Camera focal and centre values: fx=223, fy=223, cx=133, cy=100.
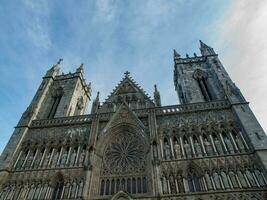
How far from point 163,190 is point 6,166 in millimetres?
12531

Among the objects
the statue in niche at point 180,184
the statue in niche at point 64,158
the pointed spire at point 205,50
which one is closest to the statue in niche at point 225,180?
the statue in niche at point 180,184

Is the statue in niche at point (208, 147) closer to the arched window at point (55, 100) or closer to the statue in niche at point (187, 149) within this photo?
the statue in niche at point (187, 149)

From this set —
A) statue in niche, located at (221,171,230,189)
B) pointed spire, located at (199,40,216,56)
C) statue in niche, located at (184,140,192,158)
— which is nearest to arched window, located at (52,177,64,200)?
statue in niche, located at (184,140,192,158)

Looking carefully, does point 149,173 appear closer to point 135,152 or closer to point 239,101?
point 135,152

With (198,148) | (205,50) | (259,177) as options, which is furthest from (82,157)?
(205,50)

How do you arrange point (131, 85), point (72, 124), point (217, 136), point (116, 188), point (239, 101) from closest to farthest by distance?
point (116, 188) → point (217, 136) → point (239, 101) → point (72, 124) → point (131, 85)

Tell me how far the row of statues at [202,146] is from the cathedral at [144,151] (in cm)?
7

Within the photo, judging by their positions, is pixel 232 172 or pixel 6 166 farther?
pixel 6 166

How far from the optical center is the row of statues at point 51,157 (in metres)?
17.7

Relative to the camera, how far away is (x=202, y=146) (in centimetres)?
1675

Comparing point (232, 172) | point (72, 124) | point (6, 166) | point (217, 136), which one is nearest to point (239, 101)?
point (217, 136)

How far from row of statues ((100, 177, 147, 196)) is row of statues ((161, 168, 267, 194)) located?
1635 millimetres

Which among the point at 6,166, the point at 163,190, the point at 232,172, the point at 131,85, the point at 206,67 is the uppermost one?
the point at 206,67

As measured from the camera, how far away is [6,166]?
17781 mm
